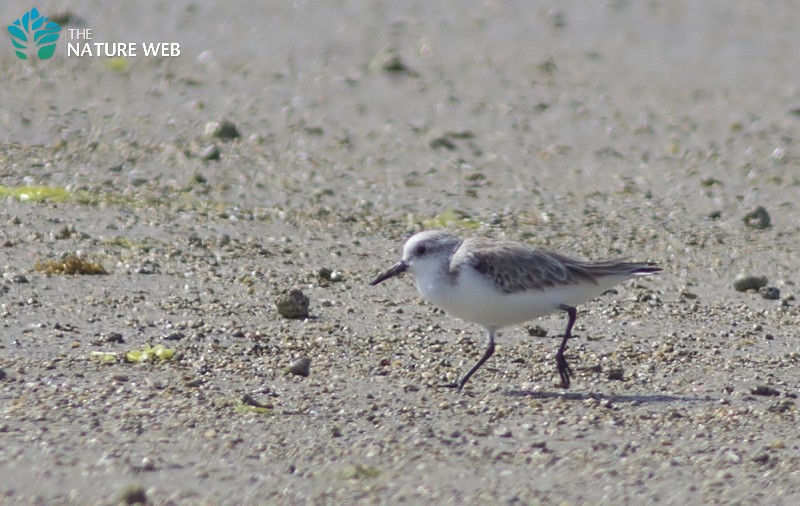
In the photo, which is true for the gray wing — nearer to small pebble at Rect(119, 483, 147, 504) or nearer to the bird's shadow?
the bird's shadow

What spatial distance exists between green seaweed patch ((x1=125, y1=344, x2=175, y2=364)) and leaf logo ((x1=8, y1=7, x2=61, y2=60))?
6919mm

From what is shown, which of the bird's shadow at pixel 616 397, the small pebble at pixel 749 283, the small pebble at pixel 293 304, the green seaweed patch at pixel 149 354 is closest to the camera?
the bird's shadow at pixel 616 397

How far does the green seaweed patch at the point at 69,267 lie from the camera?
8.84m

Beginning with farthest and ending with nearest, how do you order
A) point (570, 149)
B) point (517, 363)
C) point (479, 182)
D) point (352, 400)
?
point (570, 149)
point (479, 182)
point (517, 363)
point (352, 400)

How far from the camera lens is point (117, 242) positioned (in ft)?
31.5

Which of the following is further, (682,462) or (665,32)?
(665,32)

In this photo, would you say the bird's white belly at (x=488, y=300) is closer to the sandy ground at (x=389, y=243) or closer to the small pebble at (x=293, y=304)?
the sandy ground at (x=389, y=243)

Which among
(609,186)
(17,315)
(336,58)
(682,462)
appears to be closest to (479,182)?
(609,186)

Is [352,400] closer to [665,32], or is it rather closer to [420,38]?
[420,38]

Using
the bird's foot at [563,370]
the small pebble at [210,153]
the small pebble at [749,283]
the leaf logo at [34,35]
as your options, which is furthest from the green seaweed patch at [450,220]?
the leaf logo at [34,35]

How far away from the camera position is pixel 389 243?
10273mm

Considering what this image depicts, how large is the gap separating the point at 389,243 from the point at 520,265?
9.85 feet

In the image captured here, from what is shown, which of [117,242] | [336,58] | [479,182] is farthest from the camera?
[336,58]

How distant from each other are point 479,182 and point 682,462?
19.5 feet
